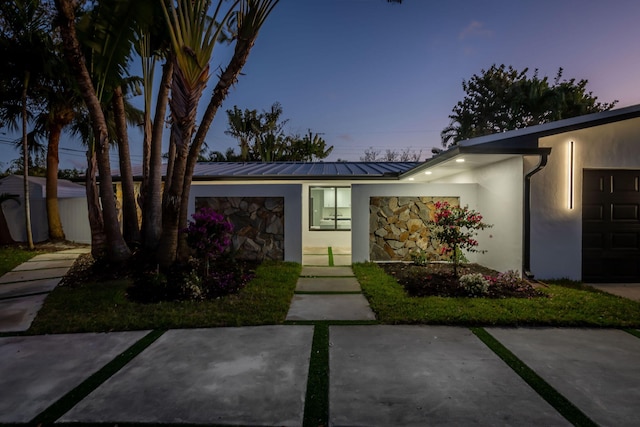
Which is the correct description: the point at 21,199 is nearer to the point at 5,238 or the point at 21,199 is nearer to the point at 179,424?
the point at 5,238

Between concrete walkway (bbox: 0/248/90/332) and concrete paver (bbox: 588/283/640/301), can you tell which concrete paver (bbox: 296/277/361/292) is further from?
concrete paver (bbox: 588/283/640/301)

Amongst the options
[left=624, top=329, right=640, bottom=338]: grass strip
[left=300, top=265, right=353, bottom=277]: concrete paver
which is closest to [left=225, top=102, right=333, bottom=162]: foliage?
[left=300, top=265, right=353, bottom=277]: concrete paver

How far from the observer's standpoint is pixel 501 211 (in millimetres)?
6742

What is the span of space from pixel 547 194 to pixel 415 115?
58.0ft

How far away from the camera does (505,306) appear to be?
4.64m

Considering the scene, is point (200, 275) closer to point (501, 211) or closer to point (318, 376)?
point (318, 376)

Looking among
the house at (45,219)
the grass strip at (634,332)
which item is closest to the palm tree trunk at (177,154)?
the grass strip at (634,332)

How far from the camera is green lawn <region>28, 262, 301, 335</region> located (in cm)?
402

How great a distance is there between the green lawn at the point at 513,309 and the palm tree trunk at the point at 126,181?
5291mm

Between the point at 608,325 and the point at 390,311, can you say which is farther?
the point at 390,311

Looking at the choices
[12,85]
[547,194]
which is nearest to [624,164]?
[547,194]

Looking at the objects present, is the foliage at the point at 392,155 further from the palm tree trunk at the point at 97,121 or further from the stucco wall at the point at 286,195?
the palm tree trunk at the point at 97,121

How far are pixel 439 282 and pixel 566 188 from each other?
3053 millimetres

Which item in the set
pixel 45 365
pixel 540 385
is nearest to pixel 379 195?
pixel 540 385
